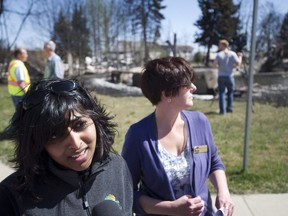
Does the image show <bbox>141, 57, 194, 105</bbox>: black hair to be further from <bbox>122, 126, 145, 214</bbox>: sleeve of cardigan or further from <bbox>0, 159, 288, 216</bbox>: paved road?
<bbox>0, 159, 288, 216</bbox>: paved road

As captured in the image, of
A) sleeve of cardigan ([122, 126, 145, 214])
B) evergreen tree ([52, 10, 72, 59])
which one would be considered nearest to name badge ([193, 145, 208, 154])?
sleeve of cardigan ([122, 126, 145, 214])

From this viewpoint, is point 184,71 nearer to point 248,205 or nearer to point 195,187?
point 195,187

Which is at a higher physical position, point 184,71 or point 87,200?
point 184,71

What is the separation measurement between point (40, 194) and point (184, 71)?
109 cm

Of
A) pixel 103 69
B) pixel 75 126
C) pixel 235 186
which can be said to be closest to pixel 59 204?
pixel 75 126

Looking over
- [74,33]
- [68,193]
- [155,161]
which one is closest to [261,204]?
[155,161]

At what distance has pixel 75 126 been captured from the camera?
48.7 inches

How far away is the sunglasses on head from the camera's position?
120 centimetres

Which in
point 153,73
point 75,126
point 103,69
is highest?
A: point 153,73

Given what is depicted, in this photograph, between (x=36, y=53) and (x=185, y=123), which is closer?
(x=185, y=123)

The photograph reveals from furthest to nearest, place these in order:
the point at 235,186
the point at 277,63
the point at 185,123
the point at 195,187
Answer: the point at 277,63 < the point at 235,186 < the point at 185,123 < the point at 195,187

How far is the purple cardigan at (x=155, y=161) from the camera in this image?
193 cm

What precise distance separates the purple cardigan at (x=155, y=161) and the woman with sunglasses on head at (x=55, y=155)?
1.95 feet

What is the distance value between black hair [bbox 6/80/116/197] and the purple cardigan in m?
0.67
